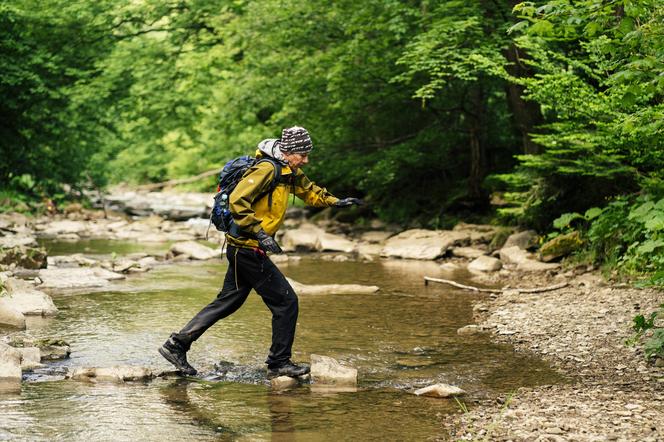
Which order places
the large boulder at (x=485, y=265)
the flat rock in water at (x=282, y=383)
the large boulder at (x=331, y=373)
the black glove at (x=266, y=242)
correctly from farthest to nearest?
1. the large boulder at (x=485, y=265)
2. the large boulder at (x=331, y=373)
3. the flat rock in water at (x=282, y=383)
4. the black glove at (x=266, y=242)

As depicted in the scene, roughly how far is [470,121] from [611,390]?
14255 mm

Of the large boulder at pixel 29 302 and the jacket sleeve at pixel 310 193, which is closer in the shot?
the jacket sleeve at pixel 310 193

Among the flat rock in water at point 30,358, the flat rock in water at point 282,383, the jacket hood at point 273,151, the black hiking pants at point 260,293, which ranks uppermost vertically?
the jacket hood at point 273,151

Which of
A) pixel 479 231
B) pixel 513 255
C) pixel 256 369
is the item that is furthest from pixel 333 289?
pixel 479 231

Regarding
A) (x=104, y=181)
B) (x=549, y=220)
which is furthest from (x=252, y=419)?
(x=104, y=181)

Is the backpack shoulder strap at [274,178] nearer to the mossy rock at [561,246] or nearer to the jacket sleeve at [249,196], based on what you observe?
the jacket sleeve at [249,196]

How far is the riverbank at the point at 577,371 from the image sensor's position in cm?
511

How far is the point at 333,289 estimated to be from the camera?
11.9m

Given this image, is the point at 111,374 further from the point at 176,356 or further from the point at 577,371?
the point at 577,371

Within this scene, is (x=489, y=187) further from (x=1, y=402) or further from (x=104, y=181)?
(x=104, y=181)

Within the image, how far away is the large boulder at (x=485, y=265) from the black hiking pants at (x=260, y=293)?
752 cm

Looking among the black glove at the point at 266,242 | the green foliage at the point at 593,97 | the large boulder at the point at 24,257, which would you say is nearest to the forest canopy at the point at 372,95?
the green foliage at the point at 593,97

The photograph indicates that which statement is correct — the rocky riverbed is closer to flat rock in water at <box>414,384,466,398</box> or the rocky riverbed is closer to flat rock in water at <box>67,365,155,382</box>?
flat rock in water at <box>414,384,466,398</box>

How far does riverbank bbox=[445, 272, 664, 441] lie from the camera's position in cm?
511
